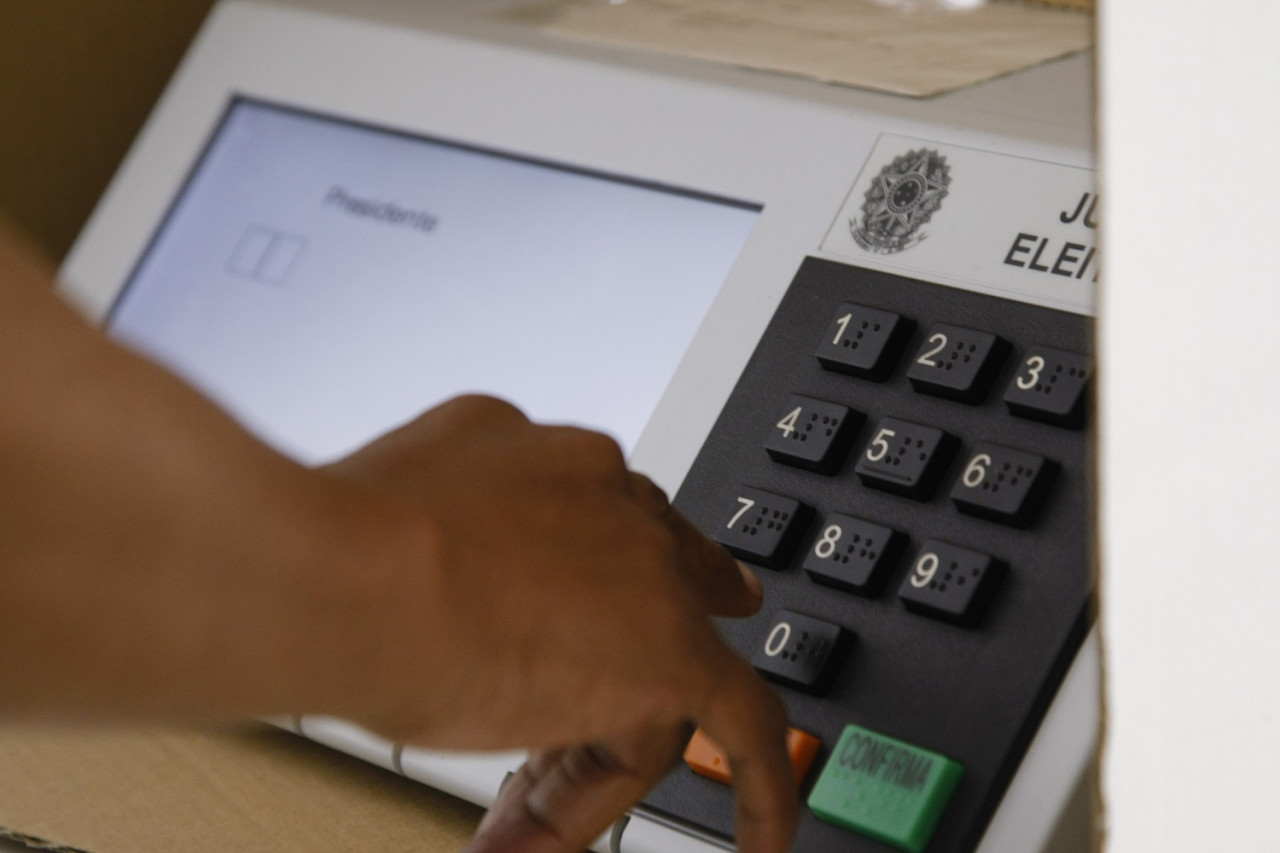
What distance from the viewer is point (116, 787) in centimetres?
65

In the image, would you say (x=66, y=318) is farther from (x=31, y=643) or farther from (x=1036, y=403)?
(x=1036, y=403)

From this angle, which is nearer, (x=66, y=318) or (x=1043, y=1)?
(x=66, y=318)

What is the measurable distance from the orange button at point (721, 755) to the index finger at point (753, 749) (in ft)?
0.06

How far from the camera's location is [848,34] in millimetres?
841

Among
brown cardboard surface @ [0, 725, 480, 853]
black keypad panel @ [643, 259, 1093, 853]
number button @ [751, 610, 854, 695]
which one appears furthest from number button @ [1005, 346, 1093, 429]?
brown cardboard surface @ [0, 725, 480, 853]

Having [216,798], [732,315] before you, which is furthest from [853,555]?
[216,798]

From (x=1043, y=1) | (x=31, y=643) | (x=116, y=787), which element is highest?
(x=1043, y=1)

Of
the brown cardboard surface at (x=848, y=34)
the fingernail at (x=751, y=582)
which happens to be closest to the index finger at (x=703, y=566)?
the fingernail at (x=751, y=582)

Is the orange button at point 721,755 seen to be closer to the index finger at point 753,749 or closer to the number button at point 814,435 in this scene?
the index finger at point 753,749

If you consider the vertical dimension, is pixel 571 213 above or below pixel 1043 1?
below

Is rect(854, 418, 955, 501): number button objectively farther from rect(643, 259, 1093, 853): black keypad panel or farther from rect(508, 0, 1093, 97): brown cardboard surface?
rect(508, 0, 1093, 97): brown cardboard surface

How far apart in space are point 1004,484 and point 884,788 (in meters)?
0.13

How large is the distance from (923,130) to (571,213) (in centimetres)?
20

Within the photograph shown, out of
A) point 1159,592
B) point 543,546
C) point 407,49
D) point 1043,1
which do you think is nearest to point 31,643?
point 543,546
